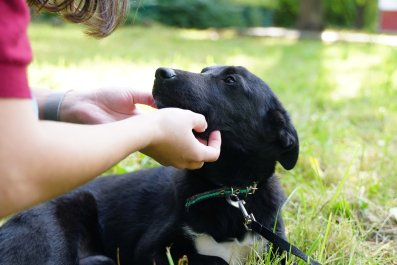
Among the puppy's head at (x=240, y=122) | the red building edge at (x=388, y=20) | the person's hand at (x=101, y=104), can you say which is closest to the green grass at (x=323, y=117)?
the person's hand at (x=101, y=104)

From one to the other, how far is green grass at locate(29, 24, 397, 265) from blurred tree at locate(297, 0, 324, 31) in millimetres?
7497

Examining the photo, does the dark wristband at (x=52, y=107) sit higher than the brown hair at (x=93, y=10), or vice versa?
the brown hair at (x=93, y=10)

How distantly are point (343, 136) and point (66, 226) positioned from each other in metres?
2.30

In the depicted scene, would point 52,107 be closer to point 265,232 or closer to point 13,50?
point 265,232

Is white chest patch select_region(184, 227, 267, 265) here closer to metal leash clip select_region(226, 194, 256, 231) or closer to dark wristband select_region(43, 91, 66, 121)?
metal leash clip select_region(226, 194, 256, 231)

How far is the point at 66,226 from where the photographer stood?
2.39 m

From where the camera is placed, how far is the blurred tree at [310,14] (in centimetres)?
1783

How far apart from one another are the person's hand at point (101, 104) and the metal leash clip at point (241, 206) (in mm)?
521

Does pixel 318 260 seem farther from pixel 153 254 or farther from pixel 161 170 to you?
pixel 161 170

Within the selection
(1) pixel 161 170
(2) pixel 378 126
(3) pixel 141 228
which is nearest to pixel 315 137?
(2) pixel 378 126

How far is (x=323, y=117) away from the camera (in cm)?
434

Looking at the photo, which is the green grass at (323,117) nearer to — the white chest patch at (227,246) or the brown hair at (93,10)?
the white chest patch at (227,246)

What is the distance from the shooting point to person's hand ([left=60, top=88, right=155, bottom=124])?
2.13 m

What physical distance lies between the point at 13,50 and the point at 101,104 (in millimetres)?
1084
